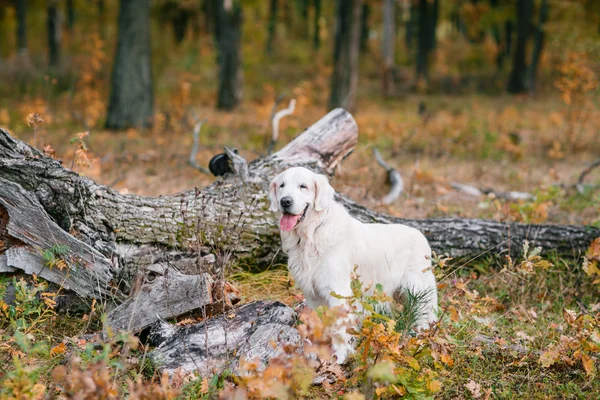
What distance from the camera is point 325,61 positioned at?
1053 inches

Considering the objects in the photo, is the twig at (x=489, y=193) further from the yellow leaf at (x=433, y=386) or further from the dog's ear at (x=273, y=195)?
the yellow leaf at (x=433, y=386)

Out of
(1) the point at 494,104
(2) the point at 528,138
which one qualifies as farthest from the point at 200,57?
(2) the point at 528,138

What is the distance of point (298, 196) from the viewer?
3.29 m

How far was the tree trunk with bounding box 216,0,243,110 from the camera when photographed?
15.3 metres

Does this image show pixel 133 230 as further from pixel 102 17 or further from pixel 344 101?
pixel 102 17

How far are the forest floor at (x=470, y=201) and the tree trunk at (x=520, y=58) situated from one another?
4.64m

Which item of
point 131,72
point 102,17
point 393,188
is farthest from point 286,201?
point 102,17

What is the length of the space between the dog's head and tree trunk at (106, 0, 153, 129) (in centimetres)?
889

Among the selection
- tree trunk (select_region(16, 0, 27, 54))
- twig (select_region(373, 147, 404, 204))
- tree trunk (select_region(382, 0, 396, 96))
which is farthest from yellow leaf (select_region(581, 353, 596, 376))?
tree trunk (select_region(16, 0, 27, 54))

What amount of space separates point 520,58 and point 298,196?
20.2m

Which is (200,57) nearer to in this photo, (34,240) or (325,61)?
(325,61)

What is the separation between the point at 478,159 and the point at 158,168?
5705mm

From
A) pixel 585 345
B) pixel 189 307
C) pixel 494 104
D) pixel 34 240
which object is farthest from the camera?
pixel 494 104

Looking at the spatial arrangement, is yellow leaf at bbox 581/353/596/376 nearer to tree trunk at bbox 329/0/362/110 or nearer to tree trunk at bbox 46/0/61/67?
tree trunk at bbox 329/0/362/110
